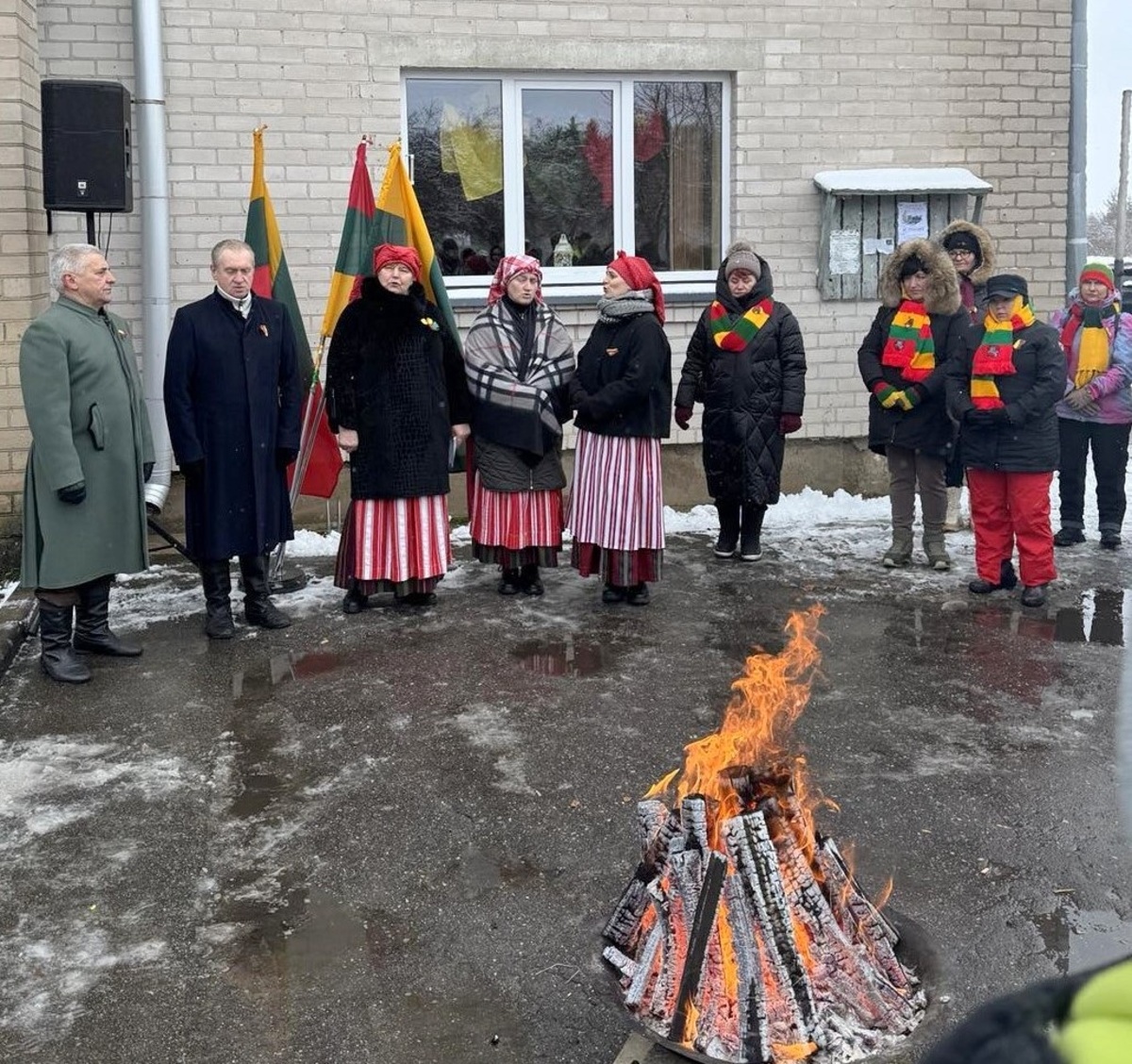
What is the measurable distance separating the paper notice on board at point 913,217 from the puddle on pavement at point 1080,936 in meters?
6.76

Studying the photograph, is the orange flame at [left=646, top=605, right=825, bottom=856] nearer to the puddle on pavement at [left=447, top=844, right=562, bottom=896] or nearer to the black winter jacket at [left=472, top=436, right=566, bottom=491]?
the puddle on pavement at [left=447, top=844, right=562, bottom=896]

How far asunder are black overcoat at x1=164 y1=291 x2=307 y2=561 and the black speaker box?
4.68ft

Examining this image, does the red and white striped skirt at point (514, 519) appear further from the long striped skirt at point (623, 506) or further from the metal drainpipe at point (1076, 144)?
the metal drainpipe at point (1076, 144)

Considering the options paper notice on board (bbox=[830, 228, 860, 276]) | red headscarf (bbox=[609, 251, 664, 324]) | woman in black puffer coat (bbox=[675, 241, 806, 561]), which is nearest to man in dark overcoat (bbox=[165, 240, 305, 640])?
red headscarf (bbox=[609, 251, 664, 324])

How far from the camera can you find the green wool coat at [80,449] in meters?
6.00

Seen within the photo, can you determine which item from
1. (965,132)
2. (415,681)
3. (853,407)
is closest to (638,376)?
(415,681)

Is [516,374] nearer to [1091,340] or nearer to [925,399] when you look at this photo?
[925,399]

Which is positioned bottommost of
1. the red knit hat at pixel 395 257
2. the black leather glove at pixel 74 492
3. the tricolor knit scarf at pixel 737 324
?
the black leather glove at pixel 74 492

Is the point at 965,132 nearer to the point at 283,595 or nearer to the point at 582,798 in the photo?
the point at 283,595

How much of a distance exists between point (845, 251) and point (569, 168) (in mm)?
2112

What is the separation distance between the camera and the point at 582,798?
478cm

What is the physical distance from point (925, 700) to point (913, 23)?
600 centimetres

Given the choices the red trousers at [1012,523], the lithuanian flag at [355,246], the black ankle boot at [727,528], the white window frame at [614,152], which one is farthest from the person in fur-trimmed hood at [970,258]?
the lithuanian flag at [355,246]

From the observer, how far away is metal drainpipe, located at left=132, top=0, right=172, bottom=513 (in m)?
8.36
